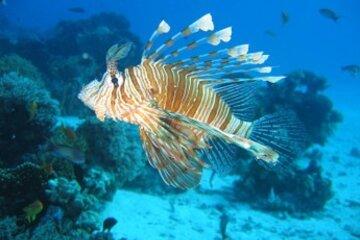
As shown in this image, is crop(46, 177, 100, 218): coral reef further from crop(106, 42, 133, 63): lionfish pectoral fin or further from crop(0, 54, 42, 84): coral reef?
crop(0, 54, 42, 84): coral reef

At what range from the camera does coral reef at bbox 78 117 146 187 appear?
19.4ft

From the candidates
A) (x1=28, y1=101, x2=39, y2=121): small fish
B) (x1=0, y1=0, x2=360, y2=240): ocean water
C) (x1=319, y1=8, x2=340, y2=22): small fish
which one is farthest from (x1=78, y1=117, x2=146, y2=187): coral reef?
(x1=319, y1=8, x2=340, y2=22): small fish

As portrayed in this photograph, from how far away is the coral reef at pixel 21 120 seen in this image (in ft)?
18.4

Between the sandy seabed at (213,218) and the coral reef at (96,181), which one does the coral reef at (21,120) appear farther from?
the sandy seabed at (213,218)

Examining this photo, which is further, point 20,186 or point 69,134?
point 69,134

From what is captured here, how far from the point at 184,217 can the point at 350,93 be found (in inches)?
1138

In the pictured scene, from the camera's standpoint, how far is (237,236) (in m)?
6.21

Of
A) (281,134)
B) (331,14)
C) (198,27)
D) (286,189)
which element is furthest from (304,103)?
(198,27)

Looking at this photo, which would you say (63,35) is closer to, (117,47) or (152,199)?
(152,199)

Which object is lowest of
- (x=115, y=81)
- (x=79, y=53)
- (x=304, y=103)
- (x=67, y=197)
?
(x=67, y=197)

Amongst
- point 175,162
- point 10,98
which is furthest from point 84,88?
point 10,98

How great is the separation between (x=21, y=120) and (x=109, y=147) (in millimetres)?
1310

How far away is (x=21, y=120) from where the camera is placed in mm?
5754

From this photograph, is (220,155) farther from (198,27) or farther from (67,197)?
(67,197)
